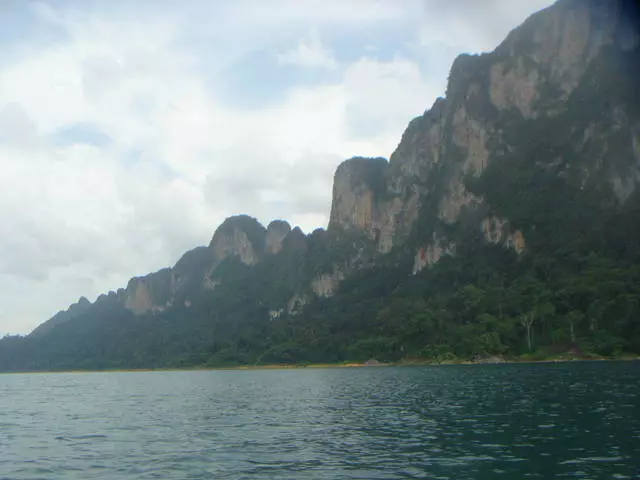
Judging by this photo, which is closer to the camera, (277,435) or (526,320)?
(277,435)

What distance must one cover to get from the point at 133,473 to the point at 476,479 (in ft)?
48.9

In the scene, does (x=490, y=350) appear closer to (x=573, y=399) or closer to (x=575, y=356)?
(x=575, y=356)

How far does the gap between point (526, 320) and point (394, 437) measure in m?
162

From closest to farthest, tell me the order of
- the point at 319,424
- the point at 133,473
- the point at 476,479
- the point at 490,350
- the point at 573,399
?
the point at 476,479 < the point at 133,473 < the point at 319,424 < the point at 573,399 < the point at 490,350

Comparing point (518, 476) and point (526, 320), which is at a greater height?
point (526, 320)

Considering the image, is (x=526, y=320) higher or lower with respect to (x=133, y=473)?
higher

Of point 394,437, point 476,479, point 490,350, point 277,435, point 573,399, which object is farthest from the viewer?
point 490,350

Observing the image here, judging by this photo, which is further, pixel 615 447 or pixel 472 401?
pixel 472 401

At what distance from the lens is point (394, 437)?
3512cm

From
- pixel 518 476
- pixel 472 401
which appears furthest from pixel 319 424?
pixel 518 476

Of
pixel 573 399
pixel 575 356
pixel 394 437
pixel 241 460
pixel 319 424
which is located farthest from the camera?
pixel 575 356

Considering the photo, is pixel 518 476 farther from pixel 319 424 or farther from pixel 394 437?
pixel 319 424

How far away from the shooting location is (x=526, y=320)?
185 meters

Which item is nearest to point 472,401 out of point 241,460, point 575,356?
point 241,460
